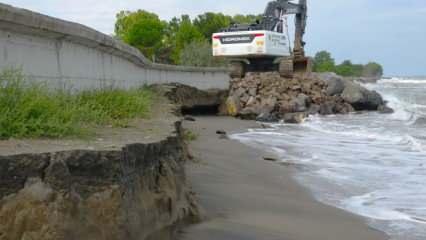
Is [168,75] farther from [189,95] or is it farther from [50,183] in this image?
[50,183]

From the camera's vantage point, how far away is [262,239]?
714 cm

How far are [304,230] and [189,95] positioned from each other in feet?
79.2

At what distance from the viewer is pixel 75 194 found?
4496 mm

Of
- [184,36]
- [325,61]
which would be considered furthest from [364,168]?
[325,61]

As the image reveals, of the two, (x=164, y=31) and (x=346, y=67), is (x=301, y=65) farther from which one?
(x=346, y=67)

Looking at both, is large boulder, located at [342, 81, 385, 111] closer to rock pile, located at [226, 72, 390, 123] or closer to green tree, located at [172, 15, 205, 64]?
rock pile, located at [226, 72, 390, 123]

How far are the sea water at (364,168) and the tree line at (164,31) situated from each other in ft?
147

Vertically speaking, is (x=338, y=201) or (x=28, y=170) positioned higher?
(x=28, y=170)

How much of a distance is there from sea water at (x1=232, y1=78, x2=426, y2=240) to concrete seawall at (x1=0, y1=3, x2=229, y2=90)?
440cm

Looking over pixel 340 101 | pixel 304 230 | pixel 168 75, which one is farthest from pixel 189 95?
pixel 304 230

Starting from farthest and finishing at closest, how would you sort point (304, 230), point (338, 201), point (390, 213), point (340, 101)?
point (340, 101) → point (338, 201) → point (390, 213) → point (304, 230)

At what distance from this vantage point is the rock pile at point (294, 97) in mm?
33906

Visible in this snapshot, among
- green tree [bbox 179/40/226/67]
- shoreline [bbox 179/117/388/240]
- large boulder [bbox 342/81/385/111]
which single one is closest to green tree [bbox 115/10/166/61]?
green tree [bbox 179/40/226/67]

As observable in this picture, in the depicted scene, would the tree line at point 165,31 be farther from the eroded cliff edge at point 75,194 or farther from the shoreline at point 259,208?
the eroded cliff edge at point 75,194
